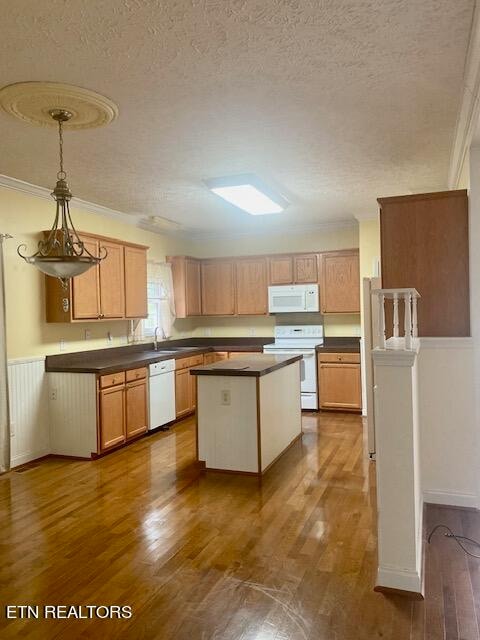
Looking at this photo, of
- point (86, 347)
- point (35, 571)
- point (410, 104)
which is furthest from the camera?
point (86, 347)

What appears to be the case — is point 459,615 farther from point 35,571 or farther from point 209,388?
point 209,388

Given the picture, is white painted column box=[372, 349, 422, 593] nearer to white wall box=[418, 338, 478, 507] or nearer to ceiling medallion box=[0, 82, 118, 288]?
white wall box=[418, 338, 478, 507]

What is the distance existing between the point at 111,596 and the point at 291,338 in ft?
17.0

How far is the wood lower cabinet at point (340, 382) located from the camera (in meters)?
6.49

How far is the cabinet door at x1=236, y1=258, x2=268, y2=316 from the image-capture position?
7348 millimetres

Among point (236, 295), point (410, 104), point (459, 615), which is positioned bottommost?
point (459, 615)

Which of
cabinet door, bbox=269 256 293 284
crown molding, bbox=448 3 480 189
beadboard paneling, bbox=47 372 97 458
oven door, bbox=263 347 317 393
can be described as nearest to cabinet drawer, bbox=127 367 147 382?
beadboard paneling, bbox=47 372 97 458

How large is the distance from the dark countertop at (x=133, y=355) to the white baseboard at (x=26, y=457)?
2.72 feet

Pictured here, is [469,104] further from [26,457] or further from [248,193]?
[26,457]

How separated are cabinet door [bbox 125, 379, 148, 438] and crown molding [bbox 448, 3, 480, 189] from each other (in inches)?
149

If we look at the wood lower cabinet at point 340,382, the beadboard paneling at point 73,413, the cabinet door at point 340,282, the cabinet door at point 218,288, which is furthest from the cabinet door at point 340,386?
the beadboard paneling at point 73,413

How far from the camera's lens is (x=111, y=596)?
2.40 metres

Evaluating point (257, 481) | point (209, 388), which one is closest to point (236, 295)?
point (209, 388)

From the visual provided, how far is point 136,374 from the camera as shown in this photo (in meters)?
5.37
